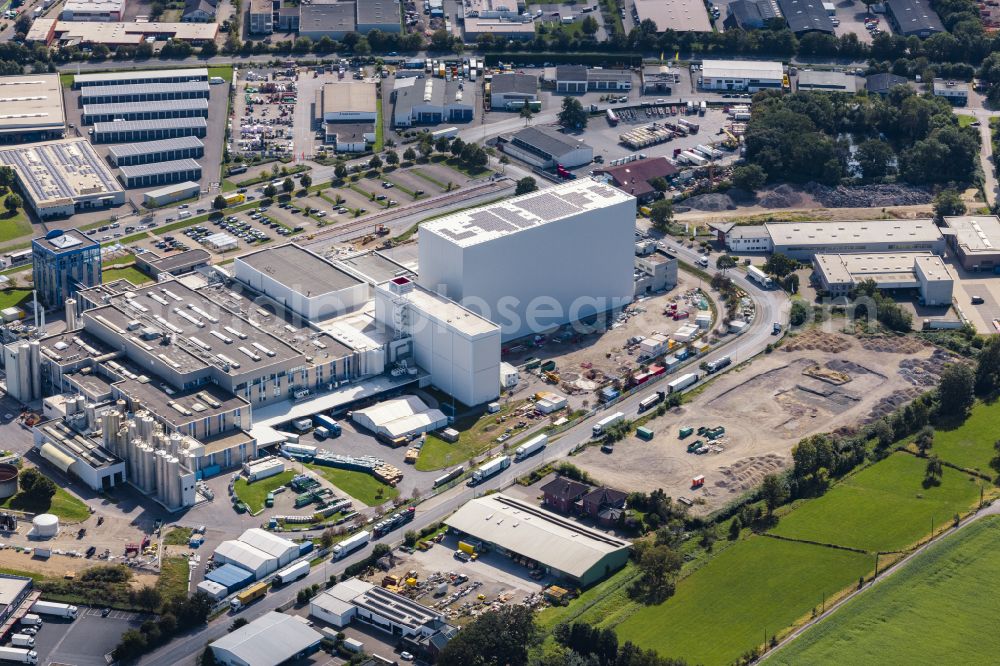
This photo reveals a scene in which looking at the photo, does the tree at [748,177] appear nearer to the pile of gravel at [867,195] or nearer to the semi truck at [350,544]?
the pile of gravel at [867,195]

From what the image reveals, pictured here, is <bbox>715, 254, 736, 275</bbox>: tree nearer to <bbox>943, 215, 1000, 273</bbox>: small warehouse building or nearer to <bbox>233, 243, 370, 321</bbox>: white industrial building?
<bbox>943, 215, 1000, 273</bbox>: small warehouse building

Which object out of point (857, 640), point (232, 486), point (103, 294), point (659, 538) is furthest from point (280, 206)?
point (857, 640)

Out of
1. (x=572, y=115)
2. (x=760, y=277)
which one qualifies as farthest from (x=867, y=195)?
(x=572, y=115)

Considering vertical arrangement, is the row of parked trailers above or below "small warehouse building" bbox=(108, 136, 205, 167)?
above

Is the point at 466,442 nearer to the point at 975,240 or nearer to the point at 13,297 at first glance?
the point at 13,297

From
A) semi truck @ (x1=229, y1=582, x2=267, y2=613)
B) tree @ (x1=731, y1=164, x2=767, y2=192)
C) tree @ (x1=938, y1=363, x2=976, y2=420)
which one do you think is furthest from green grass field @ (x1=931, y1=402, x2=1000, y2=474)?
semi truck @ (x1=229, y1=582, x2=267, y2=613)

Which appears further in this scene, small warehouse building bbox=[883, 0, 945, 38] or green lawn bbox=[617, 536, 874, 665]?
small warehouse building bbox=[883, 0, 945, 38]
